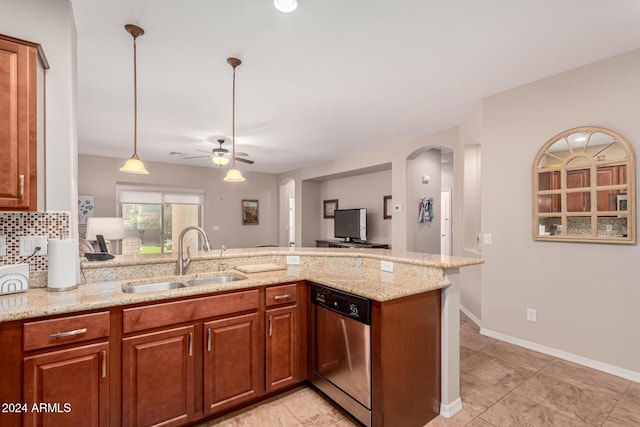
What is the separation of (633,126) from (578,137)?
347 mm

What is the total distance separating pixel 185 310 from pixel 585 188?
3323 millimetres

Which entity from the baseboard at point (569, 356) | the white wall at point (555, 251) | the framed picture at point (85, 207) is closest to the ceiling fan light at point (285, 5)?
the white wall at point (555, 251)

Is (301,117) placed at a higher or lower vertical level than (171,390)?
higher

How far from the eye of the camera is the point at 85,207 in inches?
244

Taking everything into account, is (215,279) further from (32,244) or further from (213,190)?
(213,190)

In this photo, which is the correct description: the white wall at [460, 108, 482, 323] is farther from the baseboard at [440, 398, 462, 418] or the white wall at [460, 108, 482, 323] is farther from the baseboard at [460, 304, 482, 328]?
the baseboard at [440, 398, 462, 418]

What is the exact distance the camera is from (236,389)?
6.48 feet

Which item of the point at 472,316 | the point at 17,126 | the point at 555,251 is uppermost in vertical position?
the point at 17,126

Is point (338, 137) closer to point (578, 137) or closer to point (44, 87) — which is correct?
point (578, 137)

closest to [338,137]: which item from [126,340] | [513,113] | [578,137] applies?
[513,113]

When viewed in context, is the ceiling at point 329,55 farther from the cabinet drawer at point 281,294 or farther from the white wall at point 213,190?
the white wall at point 213,190

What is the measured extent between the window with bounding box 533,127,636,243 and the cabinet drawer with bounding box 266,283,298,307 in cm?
245

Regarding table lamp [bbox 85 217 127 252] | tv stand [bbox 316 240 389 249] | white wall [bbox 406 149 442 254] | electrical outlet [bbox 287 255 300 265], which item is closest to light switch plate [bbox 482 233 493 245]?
white wall [bbox 406 149 442 254]

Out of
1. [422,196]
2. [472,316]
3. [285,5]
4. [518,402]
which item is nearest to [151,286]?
[285,5]
